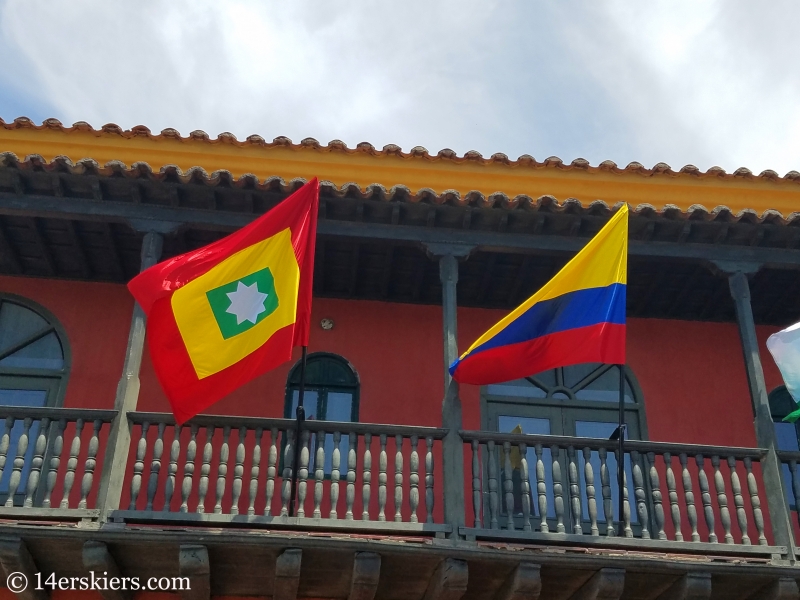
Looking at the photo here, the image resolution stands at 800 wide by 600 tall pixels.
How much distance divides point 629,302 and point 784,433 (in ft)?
6.73

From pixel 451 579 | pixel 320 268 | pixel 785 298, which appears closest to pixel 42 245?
pixel 320 268

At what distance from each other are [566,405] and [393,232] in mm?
2622

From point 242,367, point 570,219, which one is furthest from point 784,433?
point 242,367

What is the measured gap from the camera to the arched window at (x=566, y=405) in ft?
29.9

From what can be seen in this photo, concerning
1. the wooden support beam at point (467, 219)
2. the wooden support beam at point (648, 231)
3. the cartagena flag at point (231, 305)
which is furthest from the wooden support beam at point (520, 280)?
the cartagena flag at point (231, 305)

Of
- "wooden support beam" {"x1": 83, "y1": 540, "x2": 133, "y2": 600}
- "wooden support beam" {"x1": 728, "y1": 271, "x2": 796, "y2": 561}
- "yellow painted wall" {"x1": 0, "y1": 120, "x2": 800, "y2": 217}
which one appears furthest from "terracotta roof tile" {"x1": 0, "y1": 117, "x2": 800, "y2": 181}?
"wooden support beam" {"x1": 83, "y1": 540, "x2": 133, "y2": 600}

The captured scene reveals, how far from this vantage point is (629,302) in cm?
965

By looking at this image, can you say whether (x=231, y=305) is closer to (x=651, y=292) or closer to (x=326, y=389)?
(x=326, y=389)

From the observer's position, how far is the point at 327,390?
9250 mm

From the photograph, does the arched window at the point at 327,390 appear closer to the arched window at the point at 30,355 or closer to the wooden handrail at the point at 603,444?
the wooden handrail at the point at 603,444

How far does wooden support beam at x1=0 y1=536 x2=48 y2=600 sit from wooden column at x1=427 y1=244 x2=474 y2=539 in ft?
10.1

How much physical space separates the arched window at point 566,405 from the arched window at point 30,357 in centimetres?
422

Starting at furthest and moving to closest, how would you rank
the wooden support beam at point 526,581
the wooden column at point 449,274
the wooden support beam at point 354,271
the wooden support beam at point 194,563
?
the wooden support beam at point 354,271 → the wooden column at point 449,274 → the wooden support beam at point 526,581 → the wooden support beam at point 194,563

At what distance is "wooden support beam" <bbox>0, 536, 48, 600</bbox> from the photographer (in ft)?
21.4
